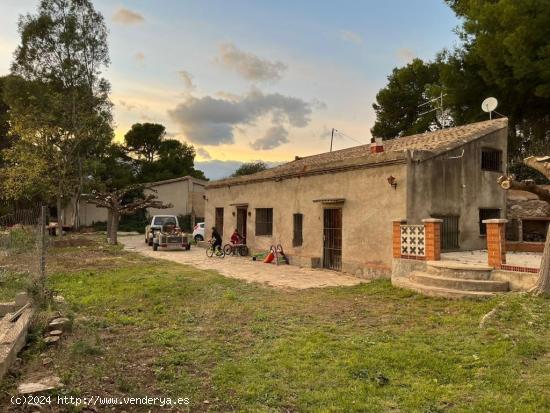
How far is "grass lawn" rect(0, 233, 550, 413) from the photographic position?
423 cm

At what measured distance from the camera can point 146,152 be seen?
5038cm

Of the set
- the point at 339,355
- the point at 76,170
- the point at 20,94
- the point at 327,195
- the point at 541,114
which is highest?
the point at 20,94

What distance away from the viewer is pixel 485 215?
43.7ft

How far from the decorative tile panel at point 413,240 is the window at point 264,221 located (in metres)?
7.25

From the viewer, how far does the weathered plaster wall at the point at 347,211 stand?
1175cm

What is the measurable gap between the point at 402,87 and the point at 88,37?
22.9m

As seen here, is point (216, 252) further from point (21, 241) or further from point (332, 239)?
point (21, 241)

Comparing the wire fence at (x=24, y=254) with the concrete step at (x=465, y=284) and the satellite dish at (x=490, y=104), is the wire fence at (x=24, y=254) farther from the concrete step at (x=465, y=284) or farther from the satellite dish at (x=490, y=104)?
the satellite dish at (x=490, y=104)

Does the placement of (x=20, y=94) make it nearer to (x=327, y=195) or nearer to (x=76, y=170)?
(x=76, y=170)

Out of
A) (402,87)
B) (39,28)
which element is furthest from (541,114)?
(39,28)

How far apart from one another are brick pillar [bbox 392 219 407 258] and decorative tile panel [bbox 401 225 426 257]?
0.09m

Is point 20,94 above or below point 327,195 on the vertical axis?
above

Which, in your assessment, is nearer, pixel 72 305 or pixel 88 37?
pixel 72 305

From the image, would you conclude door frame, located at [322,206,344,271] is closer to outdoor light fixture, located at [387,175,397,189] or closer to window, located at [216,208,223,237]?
outdoor light fixture, located at [387,175,397,189]
